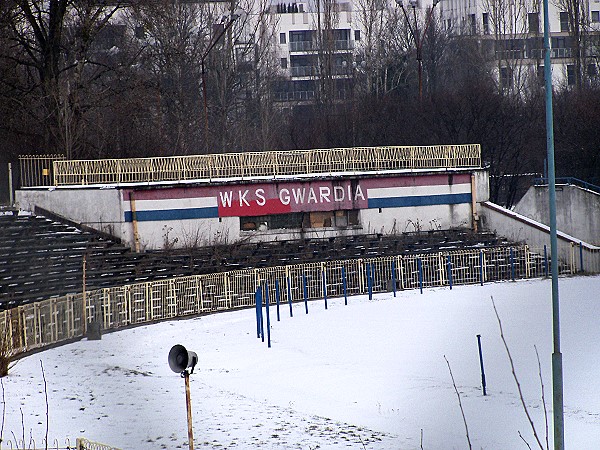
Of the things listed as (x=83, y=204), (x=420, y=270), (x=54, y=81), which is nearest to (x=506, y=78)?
(x=54, y=81)

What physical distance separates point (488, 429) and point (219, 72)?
168ft

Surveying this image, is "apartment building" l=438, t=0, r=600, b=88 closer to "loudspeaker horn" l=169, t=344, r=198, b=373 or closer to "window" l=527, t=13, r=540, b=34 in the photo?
"window" l=527, t=13, r=540, b=34

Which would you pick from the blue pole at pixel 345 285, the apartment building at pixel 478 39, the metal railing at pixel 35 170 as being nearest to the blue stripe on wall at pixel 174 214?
the metal railing at pixel 35 170

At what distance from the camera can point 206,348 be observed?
24.0 meters

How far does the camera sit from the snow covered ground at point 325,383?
15.5 metres

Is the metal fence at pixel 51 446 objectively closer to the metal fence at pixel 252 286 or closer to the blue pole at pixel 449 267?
the metal fence at pixel 252 286

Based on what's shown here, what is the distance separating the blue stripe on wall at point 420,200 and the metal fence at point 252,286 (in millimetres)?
4674

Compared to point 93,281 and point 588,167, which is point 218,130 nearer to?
point 588,167

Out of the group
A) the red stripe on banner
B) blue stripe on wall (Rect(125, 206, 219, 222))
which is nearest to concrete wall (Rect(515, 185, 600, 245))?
the red stripe on banner

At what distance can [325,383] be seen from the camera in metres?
19.7

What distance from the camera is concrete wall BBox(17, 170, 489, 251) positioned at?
36594 millimetres

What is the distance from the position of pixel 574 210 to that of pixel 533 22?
36085 mm

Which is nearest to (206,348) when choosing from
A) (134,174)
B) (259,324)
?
(259,324)

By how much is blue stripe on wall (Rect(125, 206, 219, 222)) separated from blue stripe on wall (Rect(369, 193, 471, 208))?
673cm
